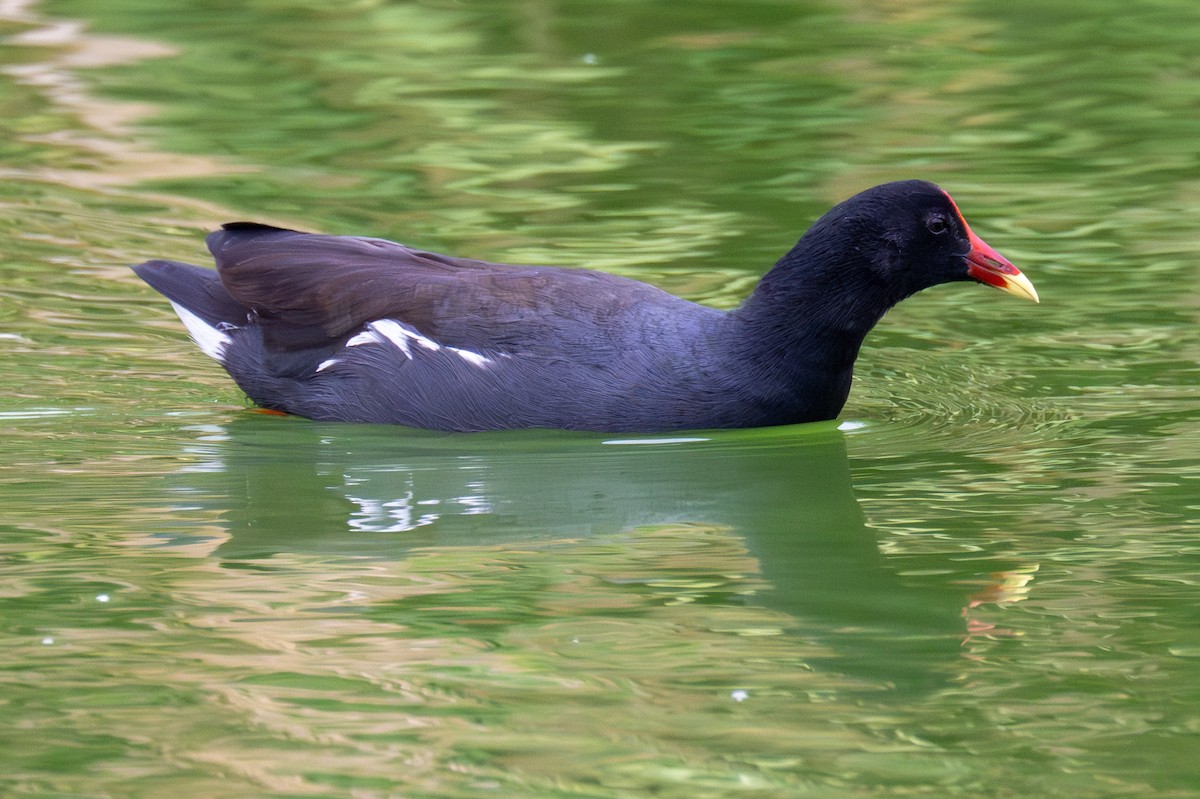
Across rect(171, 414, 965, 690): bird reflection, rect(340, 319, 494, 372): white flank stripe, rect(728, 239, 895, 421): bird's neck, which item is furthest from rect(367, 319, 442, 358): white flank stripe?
rect(728, 239, 895, 421): bird's neck

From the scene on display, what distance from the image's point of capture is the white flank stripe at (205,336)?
7.07m

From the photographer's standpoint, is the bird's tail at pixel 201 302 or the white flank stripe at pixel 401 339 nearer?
the white flank stripe at pixel 401 339

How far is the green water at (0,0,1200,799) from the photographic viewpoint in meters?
3.88

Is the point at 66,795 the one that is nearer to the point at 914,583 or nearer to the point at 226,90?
the point at 914,583

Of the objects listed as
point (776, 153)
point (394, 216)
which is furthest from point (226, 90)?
point (776, 153)

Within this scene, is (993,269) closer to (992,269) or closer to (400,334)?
(992,269)

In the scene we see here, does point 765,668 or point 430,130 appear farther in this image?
point 430,130

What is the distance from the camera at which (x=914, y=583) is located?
4.84 metres

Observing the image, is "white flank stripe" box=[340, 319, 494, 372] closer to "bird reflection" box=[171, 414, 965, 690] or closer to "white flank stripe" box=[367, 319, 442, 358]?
"white flank stripe" box=[367, 319, 442, 358]

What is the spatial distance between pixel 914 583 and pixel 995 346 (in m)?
2.86

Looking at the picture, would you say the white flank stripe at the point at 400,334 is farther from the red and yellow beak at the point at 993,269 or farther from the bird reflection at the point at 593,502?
the red and yellow beak at the point at 993,269

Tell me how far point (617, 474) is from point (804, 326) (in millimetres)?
883

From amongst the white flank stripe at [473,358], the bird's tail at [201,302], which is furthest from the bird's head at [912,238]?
the bird's tail at [201,302]

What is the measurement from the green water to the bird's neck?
23cm
